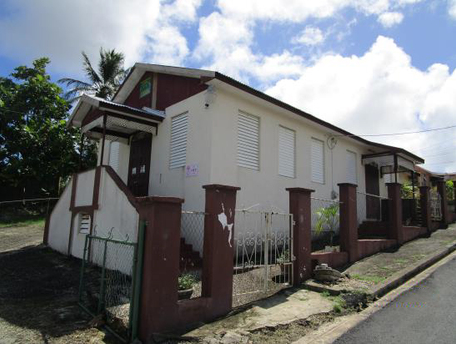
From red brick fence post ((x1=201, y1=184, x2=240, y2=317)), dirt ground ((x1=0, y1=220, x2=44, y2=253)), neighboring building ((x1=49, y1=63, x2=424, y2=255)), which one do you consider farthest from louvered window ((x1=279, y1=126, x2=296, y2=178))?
dirt ground ((x1=0, y1=220, x2=44, y2=253))

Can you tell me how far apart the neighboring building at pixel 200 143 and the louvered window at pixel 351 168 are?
501 millimetres

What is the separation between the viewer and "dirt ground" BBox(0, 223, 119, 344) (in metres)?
4.66

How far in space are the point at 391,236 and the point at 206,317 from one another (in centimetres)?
736

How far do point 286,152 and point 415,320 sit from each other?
21.1 ft

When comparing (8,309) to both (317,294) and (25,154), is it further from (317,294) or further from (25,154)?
(25,154)

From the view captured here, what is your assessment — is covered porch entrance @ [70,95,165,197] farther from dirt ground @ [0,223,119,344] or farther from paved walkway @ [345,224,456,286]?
paved walkway @ [345,224,456,286]

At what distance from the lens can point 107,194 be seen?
8.53 m

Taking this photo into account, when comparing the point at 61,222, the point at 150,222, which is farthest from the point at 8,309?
the point at 61,222

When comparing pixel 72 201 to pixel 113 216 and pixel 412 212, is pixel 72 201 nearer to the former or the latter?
pixel 113 216

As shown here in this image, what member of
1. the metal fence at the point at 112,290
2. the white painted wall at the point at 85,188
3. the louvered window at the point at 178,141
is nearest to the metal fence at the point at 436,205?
the louvered window at the point at 178,141

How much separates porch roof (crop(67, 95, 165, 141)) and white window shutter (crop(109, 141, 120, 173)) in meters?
0.99

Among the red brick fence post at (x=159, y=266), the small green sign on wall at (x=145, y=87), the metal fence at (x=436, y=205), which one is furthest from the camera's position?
the metal fence at (x=436, y=205)

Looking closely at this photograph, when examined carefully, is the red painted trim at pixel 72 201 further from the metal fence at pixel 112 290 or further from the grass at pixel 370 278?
the grass at pixel 370 278

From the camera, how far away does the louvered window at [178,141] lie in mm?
9422
